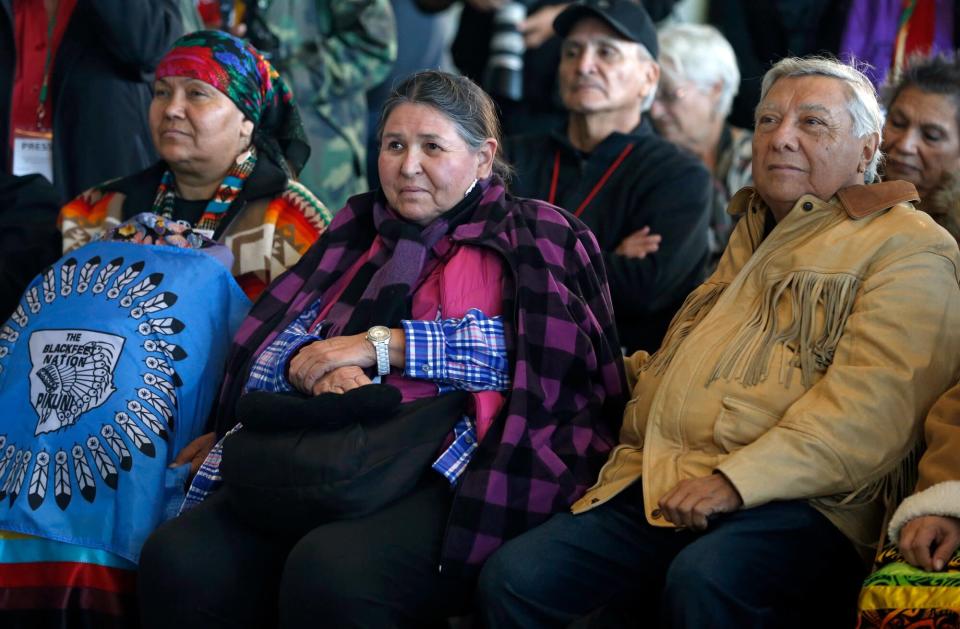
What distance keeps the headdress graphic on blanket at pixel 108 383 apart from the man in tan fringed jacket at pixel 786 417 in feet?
3.03

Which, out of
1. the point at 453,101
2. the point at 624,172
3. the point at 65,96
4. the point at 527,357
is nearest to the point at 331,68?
the point at 65,96

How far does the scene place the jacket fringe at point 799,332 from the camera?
2.32m

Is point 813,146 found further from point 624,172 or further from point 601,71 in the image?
point 601,71

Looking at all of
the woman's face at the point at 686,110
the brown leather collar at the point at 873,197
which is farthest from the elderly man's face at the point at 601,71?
the brown leather collar at the point at 873,197

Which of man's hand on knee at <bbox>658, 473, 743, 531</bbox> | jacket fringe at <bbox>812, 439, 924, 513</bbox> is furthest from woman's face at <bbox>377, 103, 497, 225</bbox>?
jacket fringe at <bbox>812, 439, 924, 513</bbox>

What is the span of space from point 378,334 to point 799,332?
0.84 metres

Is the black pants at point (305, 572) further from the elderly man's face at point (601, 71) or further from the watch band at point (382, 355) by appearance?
the elderly man's face at point (601, 71)

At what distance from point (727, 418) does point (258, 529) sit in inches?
37.9

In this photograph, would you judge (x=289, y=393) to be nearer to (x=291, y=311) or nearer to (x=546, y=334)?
(x=291, y=311)

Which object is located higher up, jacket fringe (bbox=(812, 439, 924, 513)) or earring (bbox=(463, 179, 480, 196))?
earring (bbox=(463, 179, 480, 196))

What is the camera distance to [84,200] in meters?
3.47

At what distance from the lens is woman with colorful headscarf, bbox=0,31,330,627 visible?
8.94 feet

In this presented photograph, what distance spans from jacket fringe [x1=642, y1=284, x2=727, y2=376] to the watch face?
56cm

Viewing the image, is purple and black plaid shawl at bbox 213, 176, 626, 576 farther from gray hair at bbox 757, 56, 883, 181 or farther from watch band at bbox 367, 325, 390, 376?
gray hair at bbox 757, 56, 883, 181
